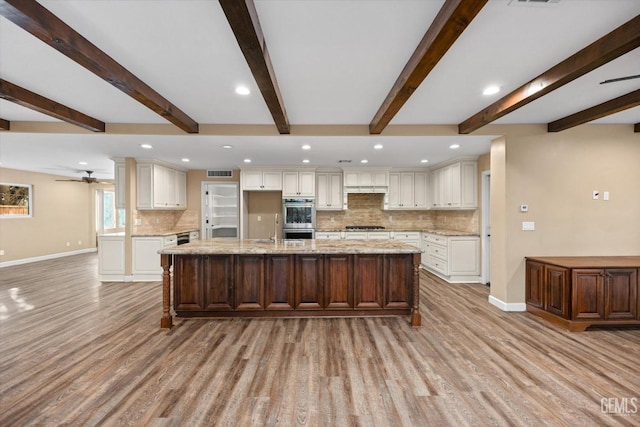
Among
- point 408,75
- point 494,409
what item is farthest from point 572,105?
point 494,409

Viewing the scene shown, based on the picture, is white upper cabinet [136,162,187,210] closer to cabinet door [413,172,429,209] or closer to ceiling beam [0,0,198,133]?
ceiling beam [0,0,198,133]

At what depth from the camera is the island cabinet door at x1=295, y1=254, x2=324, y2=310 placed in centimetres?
343

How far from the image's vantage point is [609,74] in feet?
7.73

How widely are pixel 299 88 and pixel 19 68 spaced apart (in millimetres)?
2351

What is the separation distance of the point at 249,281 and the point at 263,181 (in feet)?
10.4

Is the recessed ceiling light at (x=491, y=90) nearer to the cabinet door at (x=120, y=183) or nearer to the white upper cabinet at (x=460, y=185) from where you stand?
the white upper cabinet at (x=460, y=185)

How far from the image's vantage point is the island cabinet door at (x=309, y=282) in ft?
11.3

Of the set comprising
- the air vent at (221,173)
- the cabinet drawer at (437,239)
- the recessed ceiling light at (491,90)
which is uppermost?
the recessed ceiling light at (491,90)

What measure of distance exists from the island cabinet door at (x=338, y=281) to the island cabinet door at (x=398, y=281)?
0.46 metres

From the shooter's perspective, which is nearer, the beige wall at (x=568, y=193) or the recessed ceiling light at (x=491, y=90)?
the recessed ceiling light at (x=491, y=90)

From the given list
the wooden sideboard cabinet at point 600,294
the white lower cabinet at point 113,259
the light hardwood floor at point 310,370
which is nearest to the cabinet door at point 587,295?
the wooden sideboard cabinet at point 600,294

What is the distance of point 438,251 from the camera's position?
559 cm

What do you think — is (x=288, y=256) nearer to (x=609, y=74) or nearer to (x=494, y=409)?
(x=494, y=409)

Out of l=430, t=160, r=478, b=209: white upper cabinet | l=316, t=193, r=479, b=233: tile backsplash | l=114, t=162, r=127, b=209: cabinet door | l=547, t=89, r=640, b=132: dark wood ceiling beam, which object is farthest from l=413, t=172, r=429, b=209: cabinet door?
l=114, t=162, r=127, b=209: cabinet door
